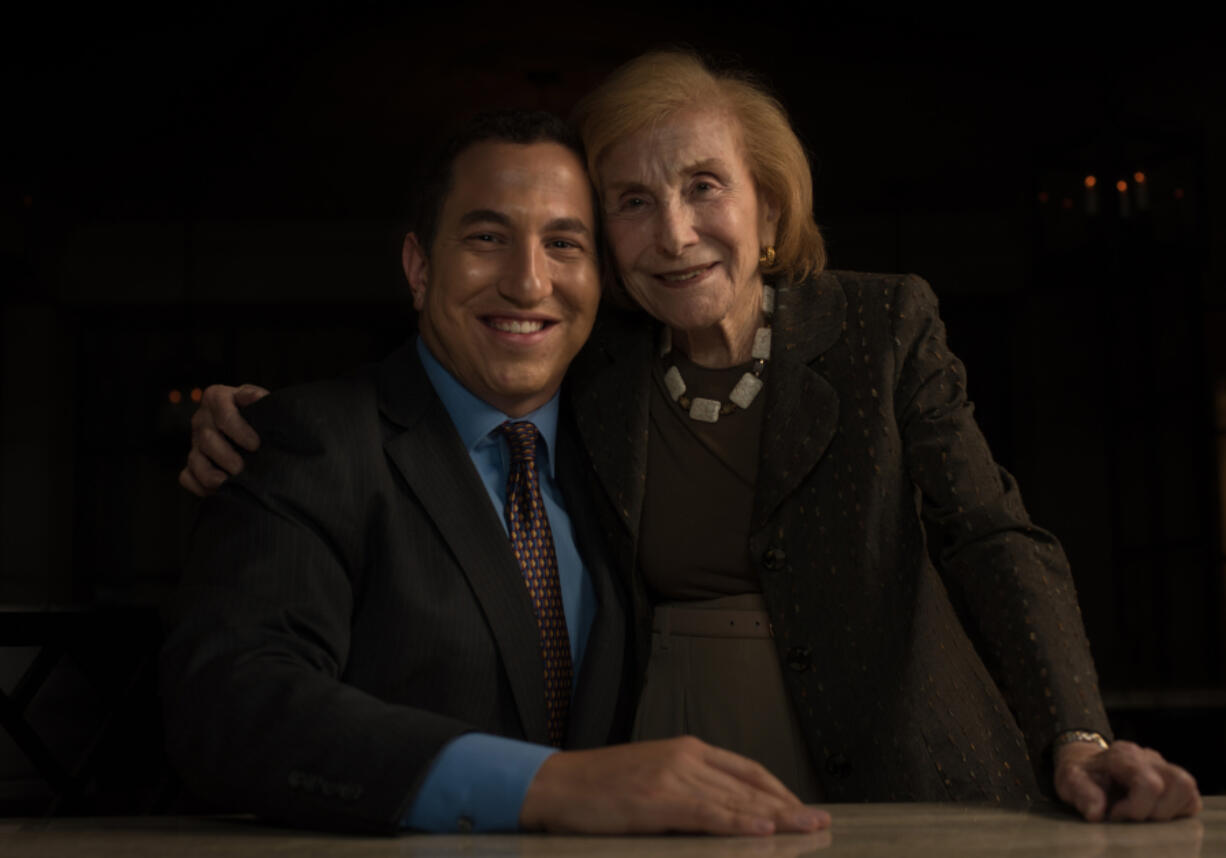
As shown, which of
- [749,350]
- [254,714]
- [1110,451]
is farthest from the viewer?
[1110,451]

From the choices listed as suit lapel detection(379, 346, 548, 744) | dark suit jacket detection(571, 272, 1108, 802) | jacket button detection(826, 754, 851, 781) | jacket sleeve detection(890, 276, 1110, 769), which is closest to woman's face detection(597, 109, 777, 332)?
dark suit jacket detection(571, 272, 1108, 802)

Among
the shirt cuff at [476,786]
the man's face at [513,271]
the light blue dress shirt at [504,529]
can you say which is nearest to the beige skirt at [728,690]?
the light blue dress shirt at [504,529]

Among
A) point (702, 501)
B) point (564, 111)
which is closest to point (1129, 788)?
point (702, 501)

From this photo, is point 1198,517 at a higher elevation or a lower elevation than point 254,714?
lower

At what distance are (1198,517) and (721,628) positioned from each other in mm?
5032

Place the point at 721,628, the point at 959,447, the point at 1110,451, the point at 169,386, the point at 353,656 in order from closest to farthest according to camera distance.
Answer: the point at 353,656 → the point at 959,447 → the point at 721,628 → the point at 1110,451 → the point at 169,386

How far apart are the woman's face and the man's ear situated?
0.26 m

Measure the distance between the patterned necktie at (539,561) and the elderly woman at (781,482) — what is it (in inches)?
4.2

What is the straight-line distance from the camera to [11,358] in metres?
6.96

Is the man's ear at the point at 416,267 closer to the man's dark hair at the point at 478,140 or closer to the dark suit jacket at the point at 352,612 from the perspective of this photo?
the man's dark hair at the point at 478,140

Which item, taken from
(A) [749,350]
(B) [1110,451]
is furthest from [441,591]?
(B) [1110,451]

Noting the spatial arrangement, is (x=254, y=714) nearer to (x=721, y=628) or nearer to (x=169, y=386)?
(x=721, y=628)

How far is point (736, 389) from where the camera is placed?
1777 mm

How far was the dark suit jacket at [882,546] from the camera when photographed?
158cm
